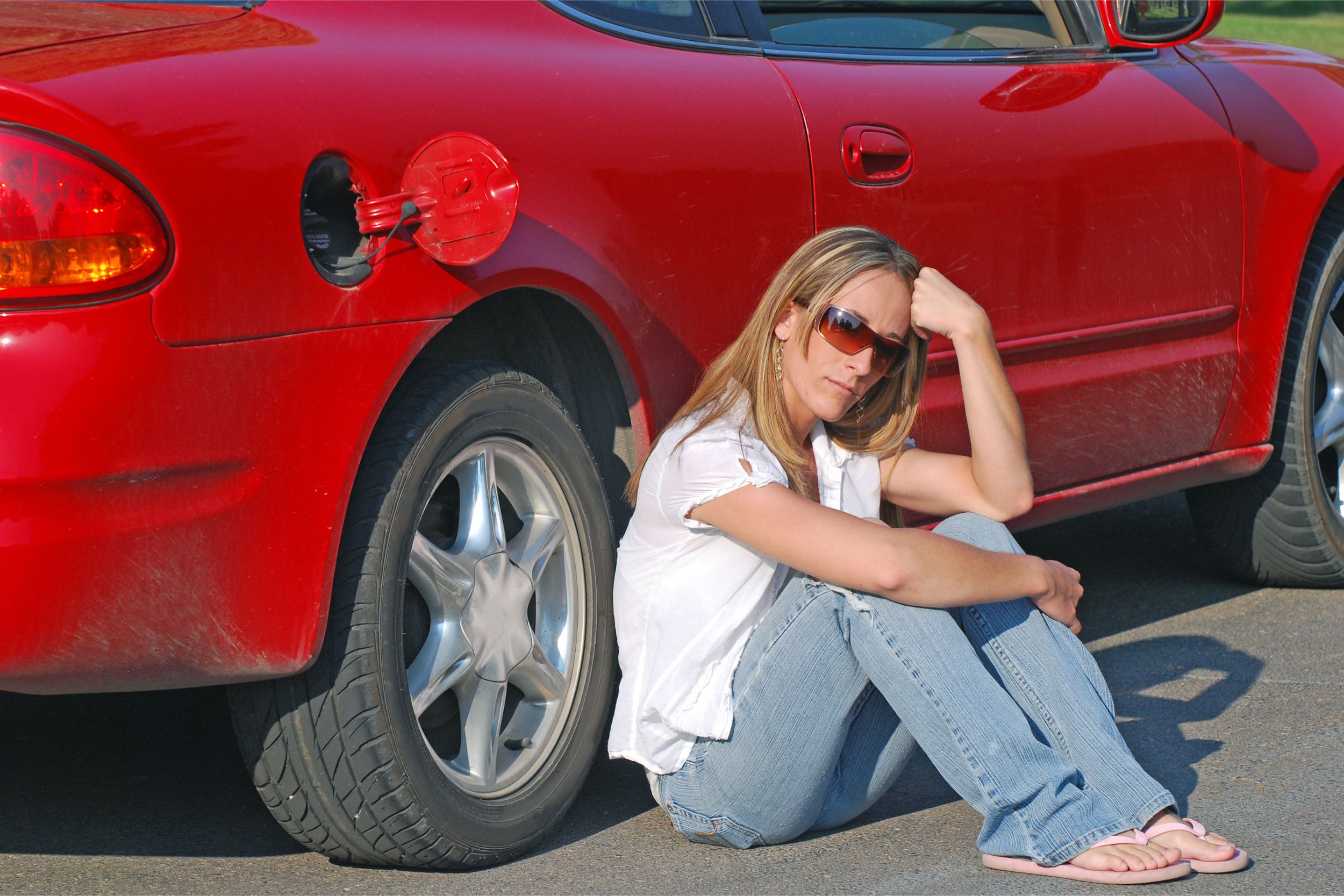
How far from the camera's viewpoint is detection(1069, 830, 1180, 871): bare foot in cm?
238

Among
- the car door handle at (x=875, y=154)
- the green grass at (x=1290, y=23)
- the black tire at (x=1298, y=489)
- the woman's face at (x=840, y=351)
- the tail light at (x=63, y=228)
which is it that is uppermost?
the tail light at (x=63, y=228)

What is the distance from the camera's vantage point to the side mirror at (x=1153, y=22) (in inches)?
142

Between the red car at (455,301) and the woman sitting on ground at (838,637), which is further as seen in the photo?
the woman sitting on ground at (838,637)

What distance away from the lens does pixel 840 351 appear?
8.55 feet

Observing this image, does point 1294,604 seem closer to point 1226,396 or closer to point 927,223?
point 1226,396

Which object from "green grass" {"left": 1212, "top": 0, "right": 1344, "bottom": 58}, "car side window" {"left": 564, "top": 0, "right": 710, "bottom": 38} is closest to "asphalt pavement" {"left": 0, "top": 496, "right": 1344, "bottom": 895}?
"car side window" {"left": 564, "top": 0, "right": 710, "bottom": 38}

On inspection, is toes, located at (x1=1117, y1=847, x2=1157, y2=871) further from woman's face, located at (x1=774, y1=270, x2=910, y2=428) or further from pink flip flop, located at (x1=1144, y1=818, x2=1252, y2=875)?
woman's face, located at (x1=774, y1=270, x2=910, y2=428)

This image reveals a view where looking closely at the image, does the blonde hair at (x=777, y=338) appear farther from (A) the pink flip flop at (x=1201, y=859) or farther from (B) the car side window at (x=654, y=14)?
(A) the pink flip flop at (x=1201, y=859)

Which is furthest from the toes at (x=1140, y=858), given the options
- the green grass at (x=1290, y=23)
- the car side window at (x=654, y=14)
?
the green grass at (x=1290, y=23)

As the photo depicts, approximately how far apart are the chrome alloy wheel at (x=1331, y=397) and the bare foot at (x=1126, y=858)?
202cm

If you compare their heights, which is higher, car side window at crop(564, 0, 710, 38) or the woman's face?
car side window at crop(564, 0, 710, 38)

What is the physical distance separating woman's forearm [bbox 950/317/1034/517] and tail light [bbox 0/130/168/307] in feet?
4.62

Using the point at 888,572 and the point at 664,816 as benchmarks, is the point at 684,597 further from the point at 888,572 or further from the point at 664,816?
the point at 664,816

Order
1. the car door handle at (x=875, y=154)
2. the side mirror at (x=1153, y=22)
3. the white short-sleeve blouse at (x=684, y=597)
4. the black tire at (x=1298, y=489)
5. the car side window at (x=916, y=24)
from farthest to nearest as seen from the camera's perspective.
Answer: the black tire at (x=1298, y=489) → the side mirror at (x=1153, y=22) → the car side window at (x=916, y=24) → the car door handle at (x=875, y=154) → the white short-sleeve blouse at (x=684, y=597)
